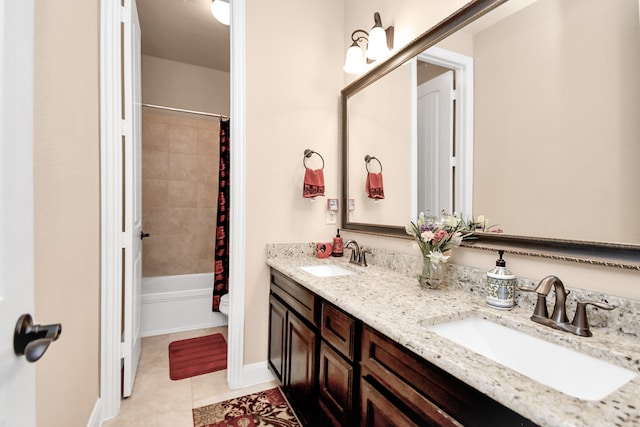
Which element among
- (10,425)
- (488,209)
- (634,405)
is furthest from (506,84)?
(10,425)

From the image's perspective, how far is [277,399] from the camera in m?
1.87

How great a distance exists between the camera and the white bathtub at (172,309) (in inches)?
108

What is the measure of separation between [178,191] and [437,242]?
2983 millimetres

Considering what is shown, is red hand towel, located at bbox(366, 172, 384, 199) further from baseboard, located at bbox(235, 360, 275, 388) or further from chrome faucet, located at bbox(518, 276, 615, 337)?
baseboard, located at bbox(235, 360, 275, 388)

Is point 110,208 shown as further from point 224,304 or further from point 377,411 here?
point 377,411

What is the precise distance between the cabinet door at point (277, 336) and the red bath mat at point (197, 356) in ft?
1.64

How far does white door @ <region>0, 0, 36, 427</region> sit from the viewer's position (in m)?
0.48

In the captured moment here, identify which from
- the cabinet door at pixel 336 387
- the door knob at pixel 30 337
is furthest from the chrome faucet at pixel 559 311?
the door knob at pixel 30 337

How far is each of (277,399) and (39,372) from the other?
1.27 meters

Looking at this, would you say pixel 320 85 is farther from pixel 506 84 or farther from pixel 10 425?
pixel 10 425

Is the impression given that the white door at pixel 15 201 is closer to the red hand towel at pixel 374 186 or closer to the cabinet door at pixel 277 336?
the cabinet door at pixel 277 336

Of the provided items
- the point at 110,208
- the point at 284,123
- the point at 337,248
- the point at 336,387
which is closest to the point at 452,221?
the point at 336,387

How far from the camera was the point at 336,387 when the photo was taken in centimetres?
121

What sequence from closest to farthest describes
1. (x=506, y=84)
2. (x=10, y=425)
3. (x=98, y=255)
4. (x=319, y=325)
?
(x=10, y=425) → (x=506, y=84) → (x=319, y=325) → (x=98, y=255)
